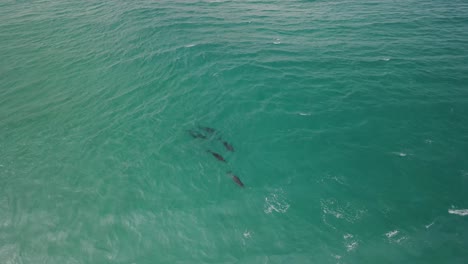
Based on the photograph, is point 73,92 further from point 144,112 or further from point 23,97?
point 144,112

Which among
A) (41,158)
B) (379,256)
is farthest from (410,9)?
(41,158)

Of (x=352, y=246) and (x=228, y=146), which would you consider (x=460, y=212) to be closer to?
(x=352, y=246)

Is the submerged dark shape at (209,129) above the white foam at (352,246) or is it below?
above

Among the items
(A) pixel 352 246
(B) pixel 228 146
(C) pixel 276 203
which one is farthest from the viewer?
(B) pixel 228 146

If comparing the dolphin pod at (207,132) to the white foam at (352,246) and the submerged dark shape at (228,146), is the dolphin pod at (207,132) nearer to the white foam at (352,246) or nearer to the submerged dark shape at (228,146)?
the submerged dark shape at (228,146)

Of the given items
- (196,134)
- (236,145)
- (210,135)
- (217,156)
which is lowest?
(217,156)

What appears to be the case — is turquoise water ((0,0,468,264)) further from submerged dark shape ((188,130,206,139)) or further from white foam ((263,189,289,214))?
submerged dark shape ((188,130,206,139))

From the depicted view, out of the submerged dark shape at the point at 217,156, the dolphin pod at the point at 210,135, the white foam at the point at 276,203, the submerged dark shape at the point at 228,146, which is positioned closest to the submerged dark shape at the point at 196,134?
the dolphin pod at the point at 210,135

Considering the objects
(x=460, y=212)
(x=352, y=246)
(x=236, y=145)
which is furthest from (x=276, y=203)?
(x=460, y=212)
